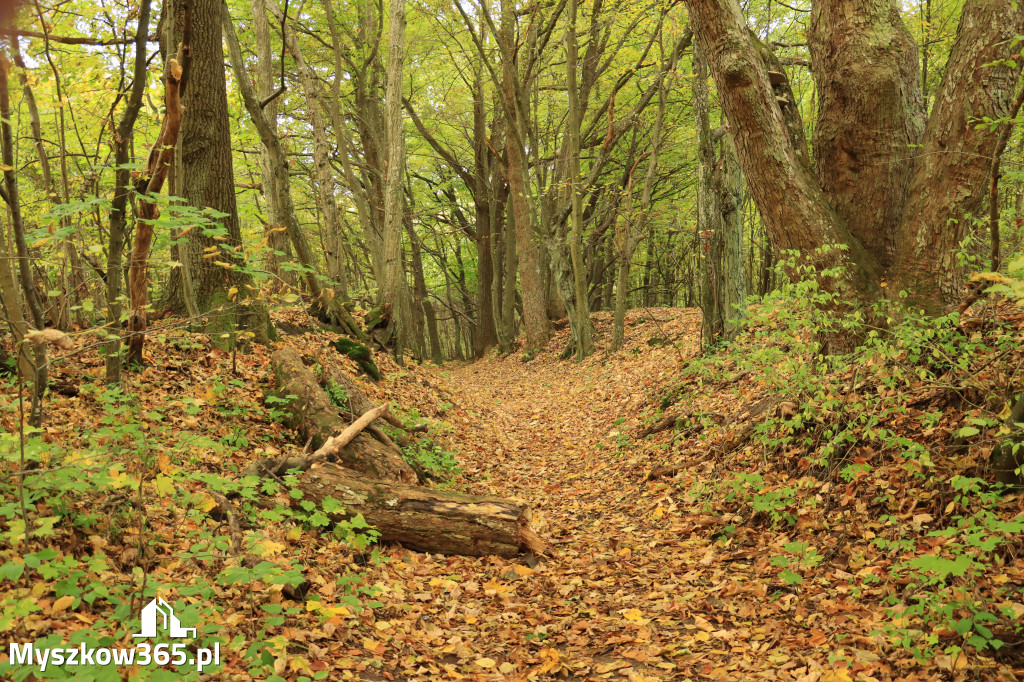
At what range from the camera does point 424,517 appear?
5445 mm

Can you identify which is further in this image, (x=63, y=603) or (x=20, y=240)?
(x=20, y=240)

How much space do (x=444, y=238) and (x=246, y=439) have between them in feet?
78.4

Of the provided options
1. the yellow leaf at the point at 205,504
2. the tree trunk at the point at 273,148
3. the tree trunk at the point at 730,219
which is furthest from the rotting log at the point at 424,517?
the tree trunk at the point at 730,219

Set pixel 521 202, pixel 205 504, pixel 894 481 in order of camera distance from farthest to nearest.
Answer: pixel 521 202, pixel 894 481, pixel 205 504

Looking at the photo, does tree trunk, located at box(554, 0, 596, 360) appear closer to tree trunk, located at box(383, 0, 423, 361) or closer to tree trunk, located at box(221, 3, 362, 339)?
tree trunk, located at box(383, 0, 423, 361)

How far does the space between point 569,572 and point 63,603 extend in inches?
141

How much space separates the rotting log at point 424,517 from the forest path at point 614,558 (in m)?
0.37

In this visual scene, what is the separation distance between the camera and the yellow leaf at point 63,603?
10.4 feet

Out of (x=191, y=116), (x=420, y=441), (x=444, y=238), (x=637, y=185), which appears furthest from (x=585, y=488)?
(x=444, y=238)

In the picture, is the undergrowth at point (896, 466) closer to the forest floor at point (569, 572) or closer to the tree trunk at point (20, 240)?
the forest floor at point (569, 572)

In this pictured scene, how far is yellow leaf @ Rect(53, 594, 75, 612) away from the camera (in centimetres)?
318

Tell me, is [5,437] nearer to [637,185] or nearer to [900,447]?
[900,447]

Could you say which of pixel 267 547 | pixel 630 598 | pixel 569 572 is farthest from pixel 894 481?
pixel 267 547

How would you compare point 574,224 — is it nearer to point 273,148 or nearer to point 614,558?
point 273,148
